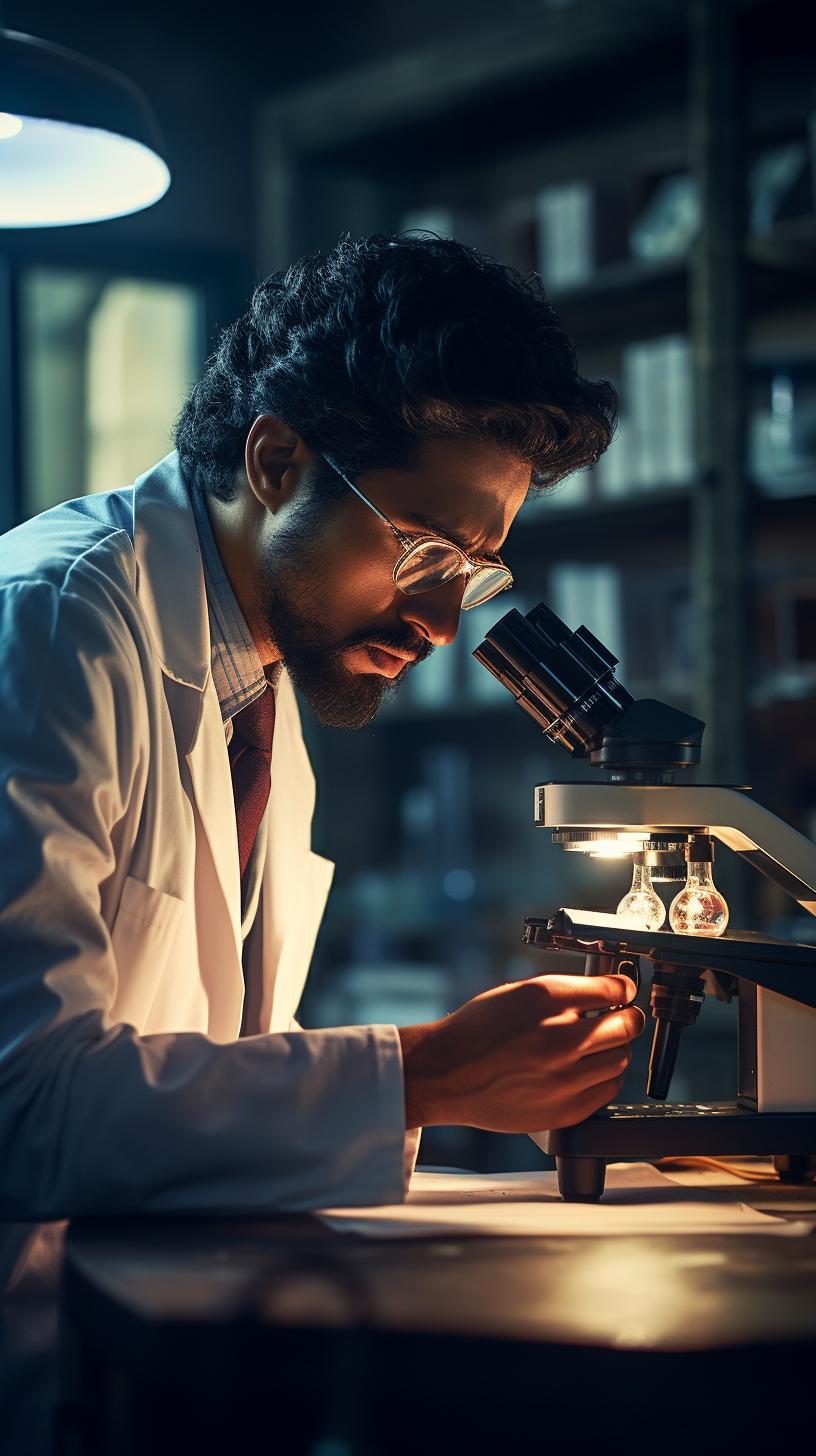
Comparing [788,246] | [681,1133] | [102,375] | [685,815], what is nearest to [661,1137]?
[681,1133]

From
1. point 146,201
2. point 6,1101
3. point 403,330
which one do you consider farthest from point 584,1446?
point 146,201

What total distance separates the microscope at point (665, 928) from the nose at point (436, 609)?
0.63 feet

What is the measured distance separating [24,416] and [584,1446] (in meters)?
3.16

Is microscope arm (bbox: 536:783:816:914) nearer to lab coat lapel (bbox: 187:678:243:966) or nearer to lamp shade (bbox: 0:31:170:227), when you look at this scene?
lab coat lapel (bbox: 187:678:243:966)

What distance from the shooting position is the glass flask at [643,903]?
1031mm

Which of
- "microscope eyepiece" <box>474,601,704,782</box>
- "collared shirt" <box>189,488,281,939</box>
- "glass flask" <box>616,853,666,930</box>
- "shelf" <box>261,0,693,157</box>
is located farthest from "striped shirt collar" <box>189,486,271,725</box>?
"shelf" <box>261,0,693,157</box>

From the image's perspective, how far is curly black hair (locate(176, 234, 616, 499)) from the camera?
1156 mm

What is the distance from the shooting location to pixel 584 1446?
1.92 ft

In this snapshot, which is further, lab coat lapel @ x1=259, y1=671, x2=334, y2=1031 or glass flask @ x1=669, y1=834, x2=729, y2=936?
lab coat lapel @ x1=259, y1=671, x2=334, y2=1031

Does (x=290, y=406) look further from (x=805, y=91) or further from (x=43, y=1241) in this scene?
(x=805, y=91)

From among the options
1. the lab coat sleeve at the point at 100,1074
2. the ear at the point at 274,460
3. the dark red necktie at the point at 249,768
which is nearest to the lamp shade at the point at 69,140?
the ear at the point at 274,460

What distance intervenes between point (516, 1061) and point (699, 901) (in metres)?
0.24

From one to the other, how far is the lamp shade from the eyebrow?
2.38 ft

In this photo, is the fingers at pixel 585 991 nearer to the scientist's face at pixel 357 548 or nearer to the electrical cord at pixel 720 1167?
the electrical cord at pixel 720 1167
